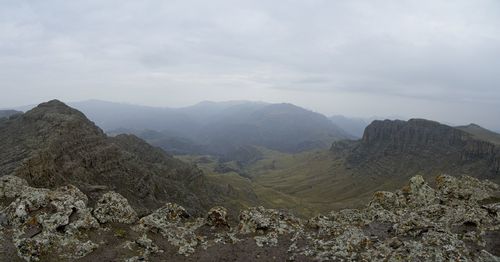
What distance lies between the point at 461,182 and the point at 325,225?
22006mm

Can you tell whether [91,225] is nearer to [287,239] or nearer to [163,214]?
[163,214]

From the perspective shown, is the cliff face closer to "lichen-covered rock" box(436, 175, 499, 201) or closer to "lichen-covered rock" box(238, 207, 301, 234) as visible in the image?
"lichen-covered rock" box(238, 207, 301, 234)

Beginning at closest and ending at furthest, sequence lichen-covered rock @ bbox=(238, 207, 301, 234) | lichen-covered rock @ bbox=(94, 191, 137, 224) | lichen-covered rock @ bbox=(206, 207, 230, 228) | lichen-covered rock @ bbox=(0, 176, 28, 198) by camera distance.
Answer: lichen-covered rock @ bbox=(94, 191, 137, 224) < lichen-covered rock @ bbox=(238, 207, 301, 234) < lichen-covered rock @ bbox=(0, 176, 28, 198) < lichen-covered rock @ bbox=(206, 207, 230, 228)

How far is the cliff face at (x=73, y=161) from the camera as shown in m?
101

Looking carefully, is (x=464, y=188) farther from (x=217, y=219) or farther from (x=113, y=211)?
(x=113, y=211)

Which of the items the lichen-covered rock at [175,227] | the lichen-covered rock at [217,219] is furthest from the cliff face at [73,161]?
the lichen-covered rock at [217,219]

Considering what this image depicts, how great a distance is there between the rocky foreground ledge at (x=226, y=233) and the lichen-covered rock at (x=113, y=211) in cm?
10

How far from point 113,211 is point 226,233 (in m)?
12.1

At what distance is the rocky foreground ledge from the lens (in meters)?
30.6

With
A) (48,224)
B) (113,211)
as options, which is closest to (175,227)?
(113,211)

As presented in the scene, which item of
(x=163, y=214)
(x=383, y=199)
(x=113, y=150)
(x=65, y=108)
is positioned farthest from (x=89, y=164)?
(x=383, y=199)

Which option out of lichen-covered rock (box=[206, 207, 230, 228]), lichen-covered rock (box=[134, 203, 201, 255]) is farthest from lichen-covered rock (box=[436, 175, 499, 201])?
lichen-covered rock (box=[134, 203, 201, 255])

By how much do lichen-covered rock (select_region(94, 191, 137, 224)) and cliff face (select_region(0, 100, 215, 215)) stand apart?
169 feet

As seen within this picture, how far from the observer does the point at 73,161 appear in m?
117
